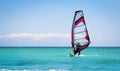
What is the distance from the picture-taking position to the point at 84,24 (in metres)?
42.0

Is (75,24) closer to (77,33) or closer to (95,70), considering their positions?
(77,33)

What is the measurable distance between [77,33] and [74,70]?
Answer: 8331 millimetres

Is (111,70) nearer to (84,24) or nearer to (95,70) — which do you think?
(95,70)

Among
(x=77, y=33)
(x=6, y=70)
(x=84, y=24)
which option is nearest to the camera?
(x=6, y=70)

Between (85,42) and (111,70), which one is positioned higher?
(85,42)

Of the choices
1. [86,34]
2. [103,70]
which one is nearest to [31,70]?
[103,70]

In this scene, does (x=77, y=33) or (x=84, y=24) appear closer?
(x=77, y=33)

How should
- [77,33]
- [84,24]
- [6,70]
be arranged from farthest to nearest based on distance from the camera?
1. [84,24]
2. [77,33]
3. [6,70]

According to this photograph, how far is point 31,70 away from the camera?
30.5 m

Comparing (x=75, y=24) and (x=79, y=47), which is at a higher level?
(x=75, y=24)

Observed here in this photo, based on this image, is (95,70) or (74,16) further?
(74,16)

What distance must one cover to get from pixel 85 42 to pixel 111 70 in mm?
11100

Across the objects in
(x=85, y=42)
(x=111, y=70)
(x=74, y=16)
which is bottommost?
(x=111, y=70)

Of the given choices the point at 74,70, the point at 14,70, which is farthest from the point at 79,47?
the point at 14,70
